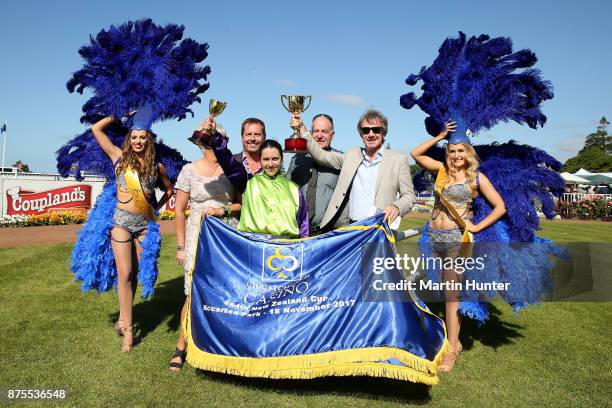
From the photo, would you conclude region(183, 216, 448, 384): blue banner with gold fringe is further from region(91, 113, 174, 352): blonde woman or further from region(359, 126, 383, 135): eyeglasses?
region(91, 113, 174, 352): blonde woman

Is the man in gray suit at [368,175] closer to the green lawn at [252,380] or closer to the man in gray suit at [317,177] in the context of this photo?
the man in gray suit at [317,177]

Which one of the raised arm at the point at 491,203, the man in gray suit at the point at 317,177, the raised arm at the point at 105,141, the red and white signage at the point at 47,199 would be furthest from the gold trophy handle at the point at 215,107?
the red and white signage at the point at 47,199

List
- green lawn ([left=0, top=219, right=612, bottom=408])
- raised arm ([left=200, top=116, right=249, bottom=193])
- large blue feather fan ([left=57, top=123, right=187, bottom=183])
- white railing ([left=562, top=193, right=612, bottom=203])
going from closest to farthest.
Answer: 1. green lawn ([left=0, top=219, right=612, bottom=408])
2. raised arm ([left=200, top=116, right=249, bottom=193])
3. large blue feather fan ([left=57, top=123, right=187, bottom=183])
4. white railing ([left=562, top=193, right=612, bottom=203])

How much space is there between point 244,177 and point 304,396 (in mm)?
1827

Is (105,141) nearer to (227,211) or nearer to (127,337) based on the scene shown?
(227,211)

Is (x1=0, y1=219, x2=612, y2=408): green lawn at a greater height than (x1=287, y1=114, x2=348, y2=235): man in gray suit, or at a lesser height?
lesser

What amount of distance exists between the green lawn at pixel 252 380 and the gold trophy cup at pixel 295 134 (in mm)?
1830

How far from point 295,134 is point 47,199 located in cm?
1504

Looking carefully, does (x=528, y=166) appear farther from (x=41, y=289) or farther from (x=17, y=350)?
(x=41, y=289)

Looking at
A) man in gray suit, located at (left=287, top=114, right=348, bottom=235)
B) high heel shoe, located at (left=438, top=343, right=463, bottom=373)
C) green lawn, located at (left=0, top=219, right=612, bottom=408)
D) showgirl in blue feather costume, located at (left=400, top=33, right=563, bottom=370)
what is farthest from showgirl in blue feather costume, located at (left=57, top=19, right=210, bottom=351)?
high heel shoe, located at (left=438, top=343, right=463, bottom=373)

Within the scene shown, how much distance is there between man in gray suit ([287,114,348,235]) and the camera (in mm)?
4480

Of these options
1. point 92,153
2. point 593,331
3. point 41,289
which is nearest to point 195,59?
point 92,153

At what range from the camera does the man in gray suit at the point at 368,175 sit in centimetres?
416

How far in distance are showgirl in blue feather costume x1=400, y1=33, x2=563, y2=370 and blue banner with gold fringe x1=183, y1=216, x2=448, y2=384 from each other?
43.2 inches
